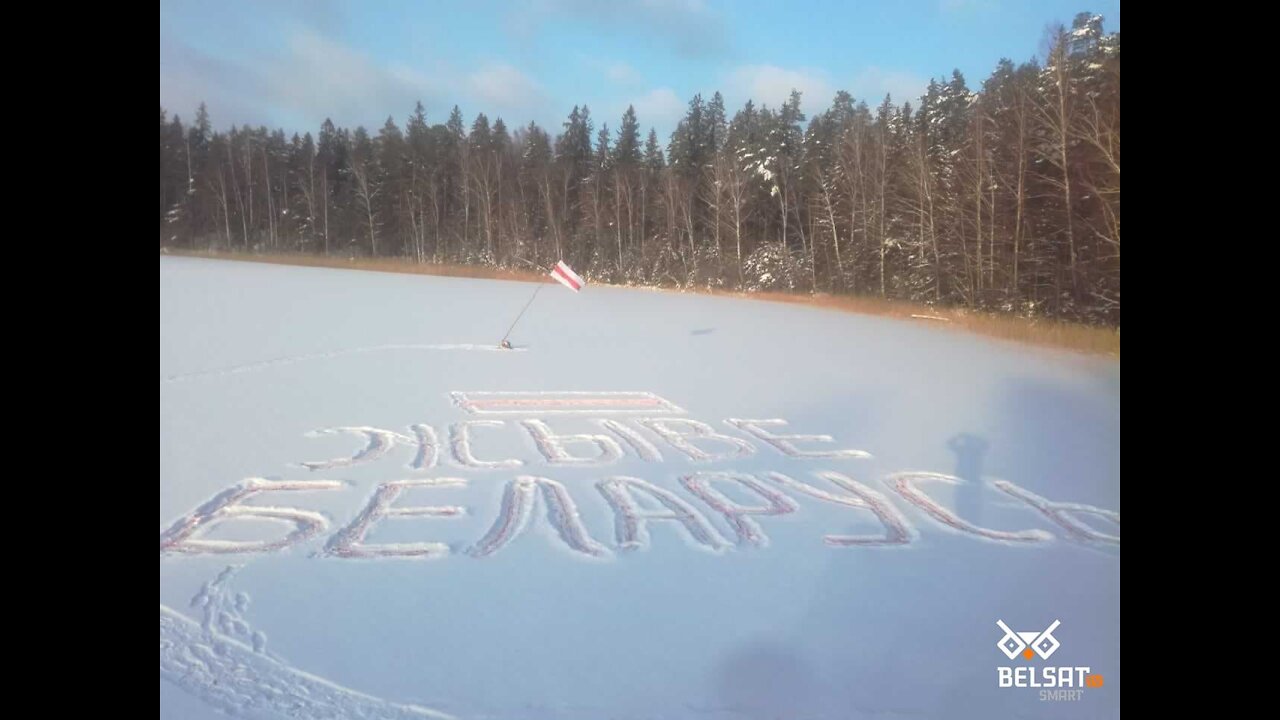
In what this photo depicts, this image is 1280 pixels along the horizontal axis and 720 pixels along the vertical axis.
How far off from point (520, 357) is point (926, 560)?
909 centimetres

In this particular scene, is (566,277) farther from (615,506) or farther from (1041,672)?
(1041,672)

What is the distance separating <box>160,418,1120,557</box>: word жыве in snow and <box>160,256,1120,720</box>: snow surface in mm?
29

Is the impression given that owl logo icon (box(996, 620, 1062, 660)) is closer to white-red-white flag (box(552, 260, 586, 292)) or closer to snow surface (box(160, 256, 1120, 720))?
snow surface (box(160, 256, 1120, 720))

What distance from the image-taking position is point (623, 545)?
16.2 ft

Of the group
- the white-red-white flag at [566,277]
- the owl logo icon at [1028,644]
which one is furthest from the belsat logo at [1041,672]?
the white-red-white flag at [566,277]

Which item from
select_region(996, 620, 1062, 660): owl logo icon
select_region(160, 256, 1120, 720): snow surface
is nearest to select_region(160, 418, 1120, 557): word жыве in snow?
select_region(160, 256, 1120, 720): snow surface

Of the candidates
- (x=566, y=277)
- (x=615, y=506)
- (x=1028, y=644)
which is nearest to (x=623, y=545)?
(x=615, y=506)

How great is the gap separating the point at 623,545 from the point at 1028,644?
2.20 metres

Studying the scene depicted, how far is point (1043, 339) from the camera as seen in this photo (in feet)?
54.4

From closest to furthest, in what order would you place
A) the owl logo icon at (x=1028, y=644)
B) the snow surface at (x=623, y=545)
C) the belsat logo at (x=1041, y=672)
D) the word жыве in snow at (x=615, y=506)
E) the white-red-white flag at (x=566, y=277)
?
the snow surface at (x=623, y=545) < the belsat logo at (x=1041, y=672) < the owl logo icon at (x=1028, y=644) < the word жыве in snow at (x=615, y=506) < the white-red-white flag at (x=566, y=277)

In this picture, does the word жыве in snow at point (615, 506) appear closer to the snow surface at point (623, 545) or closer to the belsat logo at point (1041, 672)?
the snow surface at point (623, 545)

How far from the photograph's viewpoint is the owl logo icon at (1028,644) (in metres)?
3.92

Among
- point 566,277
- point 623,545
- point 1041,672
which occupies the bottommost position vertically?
point 1041,672
